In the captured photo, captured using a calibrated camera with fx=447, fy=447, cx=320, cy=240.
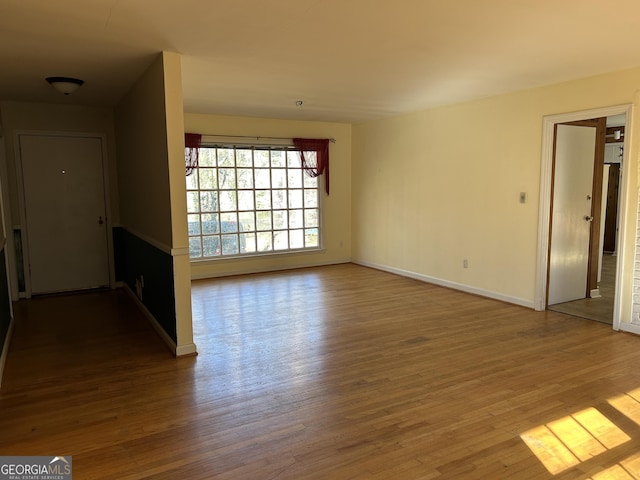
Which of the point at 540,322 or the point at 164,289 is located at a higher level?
the point at 164,289

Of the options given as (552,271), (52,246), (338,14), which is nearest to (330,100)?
(338,14)

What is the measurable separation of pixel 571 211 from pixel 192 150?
4896 millimetres

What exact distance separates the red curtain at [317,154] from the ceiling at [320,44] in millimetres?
2124

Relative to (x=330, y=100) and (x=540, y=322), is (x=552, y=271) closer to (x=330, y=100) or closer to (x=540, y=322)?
(x=540, y=322)

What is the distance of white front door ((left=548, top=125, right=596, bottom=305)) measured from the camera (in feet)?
15.6

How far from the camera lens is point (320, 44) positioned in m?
3.18

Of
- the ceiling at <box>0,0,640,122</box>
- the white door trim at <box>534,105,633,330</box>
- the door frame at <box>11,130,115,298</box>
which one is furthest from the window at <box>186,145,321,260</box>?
the white door trim at <box>534,105,633,330</box>

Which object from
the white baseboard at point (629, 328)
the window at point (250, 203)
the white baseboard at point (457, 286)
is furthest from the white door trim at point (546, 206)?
the window at point (250, 203)

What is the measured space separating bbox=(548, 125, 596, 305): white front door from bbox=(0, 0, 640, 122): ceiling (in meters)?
0.83

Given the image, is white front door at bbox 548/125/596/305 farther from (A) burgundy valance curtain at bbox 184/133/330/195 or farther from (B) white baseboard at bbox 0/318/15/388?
(B) white baseboard at bbox 0/318/15/388

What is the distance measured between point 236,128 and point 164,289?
3446 mm

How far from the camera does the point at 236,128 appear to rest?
262 inches

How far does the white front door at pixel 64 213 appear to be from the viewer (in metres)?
5.57

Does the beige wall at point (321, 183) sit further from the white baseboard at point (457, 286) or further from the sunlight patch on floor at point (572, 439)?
the sunlight patch on floor at point (572, 439)
